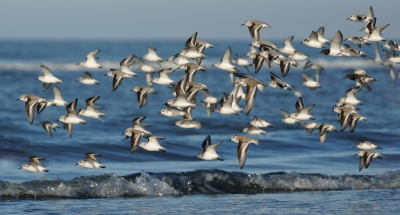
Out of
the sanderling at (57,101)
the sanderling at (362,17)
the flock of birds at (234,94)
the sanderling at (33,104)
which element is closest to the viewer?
the flock of birds at (234,94)

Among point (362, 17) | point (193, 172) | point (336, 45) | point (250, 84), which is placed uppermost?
point (362, 17)

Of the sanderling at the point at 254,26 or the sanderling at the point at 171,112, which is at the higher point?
the sanderling at the point at 254,26

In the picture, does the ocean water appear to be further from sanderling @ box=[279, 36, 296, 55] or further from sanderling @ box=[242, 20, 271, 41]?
sanderling @ box=[242, 20, 271, 41]

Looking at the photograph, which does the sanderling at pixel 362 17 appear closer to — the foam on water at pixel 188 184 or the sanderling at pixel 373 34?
the sanderling at pixel 373 34

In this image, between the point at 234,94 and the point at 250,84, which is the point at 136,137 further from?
the point at 234,94

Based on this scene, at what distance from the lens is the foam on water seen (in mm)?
11977

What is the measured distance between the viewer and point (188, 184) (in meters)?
12.8

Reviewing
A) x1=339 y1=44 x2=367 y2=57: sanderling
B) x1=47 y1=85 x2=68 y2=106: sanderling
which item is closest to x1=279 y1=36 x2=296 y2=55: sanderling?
x1=339 y1=44 x2=367 y2=57: sanderling

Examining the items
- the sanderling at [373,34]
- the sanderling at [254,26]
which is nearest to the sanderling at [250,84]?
the sanderling at [254,26]

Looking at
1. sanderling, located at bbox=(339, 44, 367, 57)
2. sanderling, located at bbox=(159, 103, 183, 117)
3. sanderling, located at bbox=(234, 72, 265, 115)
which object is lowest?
sanderling, located at bbox=(159, 103, 183, 117)

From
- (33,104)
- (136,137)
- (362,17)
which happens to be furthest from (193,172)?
(362,17)

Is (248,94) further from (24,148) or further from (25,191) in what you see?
(24,148)

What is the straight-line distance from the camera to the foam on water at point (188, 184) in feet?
39.3

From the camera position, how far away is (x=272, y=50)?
12227 millimetres
